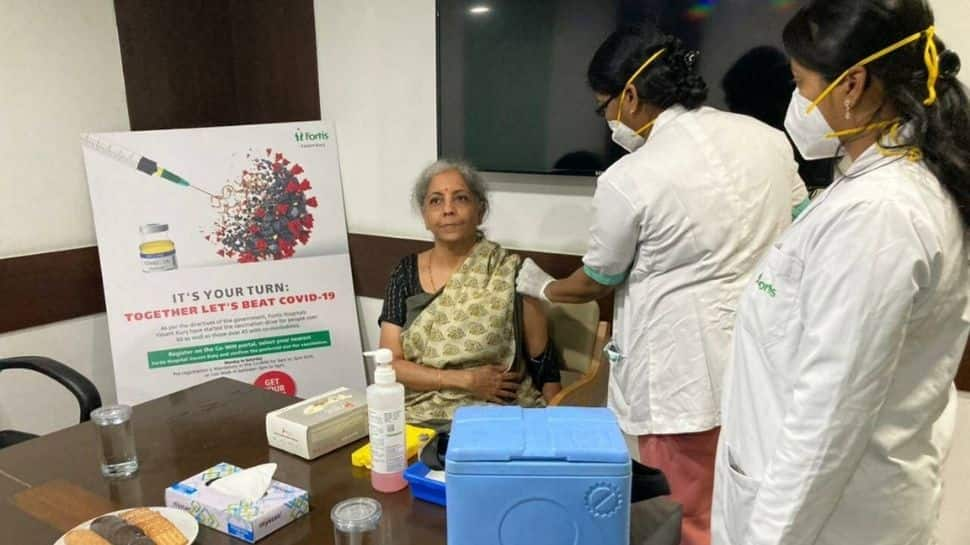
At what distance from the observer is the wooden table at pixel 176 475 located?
3.67 feet

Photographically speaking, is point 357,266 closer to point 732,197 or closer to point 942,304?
point 732,197

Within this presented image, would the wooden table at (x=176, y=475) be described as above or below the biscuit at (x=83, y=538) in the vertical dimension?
below

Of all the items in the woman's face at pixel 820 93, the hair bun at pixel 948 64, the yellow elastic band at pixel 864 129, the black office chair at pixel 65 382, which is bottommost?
the black office chair at pixel 65 382

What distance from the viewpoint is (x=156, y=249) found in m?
2.55

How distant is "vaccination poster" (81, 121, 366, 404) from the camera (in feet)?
8.26

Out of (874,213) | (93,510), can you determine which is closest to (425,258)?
(93,510)

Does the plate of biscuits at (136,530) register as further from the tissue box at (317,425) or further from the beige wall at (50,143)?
the beige wall at (50,143)

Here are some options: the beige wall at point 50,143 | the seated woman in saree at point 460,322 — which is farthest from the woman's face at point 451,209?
the beige wall at point 50,143

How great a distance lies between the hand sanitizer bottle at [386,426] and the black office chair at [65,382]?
1.02 meters

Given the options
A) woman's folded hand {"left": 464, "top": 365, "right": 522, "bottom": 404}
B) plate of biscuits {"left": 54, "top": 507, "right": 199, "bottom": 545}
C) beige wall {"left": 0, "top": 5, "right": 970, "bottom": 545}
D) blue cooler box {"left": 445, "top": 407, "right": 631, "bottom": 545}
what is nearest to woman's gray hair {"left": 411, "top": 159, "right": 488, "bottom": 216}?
beige wall {"left": 0, "top": 5, "right": 970, "bottom": 545}

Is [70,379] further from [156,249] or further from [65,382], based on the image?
[156,249]

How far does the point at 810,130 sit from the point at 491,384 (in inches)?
45.4

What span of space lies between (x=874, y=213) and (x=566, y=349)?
1.32m

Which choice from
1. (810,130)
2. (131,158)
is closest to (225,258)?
(131,158)
